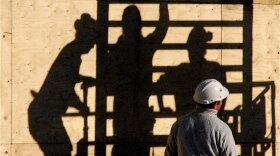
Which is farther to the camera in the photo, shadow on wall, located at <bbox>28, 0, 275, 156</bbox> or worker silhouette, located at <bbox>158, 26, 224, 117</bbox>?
worker silhouette, located at <bbox>158, 26, 224, 117</bbox>

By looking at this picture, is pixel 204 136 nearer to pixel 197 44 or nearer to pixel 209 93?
pixel 209 93

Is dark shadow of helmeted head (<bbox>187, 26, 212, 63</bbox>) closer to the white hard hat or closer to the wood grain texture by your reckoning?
the white hard hat

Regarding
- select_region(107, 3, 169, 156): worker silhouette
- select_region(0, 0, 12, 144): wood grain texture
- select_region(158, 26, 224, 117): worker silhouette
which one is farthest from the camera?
select_region(158, 26, 224, 117): worker silhouette

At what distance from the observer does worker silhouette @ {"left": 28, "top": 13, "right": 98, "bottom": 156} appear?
329 inches

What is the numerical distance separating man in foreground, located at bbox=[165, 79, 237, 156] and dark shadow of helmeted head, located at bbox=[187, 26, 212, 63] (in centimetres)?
237

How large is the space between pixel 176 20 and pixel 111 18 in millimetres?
968

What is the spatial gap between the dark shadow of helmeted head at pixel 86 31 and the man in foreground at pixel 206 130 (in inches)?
102

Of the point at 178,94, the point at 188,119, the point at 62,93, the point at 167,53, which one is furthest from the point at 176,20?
the point at 188,119

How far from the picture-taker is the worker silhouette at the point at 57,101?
8.35 meters

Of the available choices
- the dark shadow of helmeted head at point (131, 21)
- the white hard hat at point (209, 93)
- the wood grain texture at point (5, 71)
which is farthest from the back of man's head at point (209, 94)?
the wood grain texture at point (5, 71)

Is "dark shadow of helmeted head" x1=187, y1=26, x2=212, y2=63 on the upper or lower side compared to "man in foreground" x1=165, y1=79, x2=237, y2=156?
upper

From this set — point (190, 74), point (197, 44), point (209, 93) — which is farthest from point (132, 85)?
point (209, 93)

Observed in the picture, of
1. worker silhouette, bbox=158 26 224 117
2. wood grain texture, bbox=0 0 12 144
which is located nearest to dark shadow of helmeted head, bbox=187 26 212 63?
worker silhouette, bbox=158 26 224 117

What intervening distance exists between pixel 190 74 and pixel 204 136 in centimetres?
274
